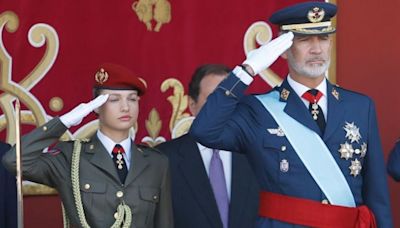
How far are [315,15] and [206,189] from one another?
90cm

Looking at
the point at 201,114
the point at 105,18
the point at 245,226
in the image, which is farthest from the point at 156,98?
the point at 201,114

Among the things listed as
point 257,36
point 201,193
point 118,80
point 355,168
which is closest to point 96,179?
point 118,80

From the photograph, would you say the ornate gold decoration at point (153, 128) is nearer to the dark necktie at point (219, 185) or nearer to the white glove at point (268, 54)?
the dark necktie at point (219, 185)

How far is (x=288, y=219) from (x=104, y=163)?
75cm

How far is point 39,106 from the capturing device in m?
4.85

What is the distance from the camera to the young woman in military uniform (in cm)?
396

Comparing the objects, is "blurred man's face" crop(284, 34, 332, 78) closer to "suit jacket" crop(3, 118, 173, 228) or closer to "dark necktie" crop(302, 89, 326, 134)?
"dark necktie" crop(302, 89, 326, 134)

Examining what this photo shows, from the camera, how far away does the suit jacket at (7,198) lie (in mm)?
4234

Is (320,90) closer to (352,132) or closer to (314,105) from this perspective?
(314,105)

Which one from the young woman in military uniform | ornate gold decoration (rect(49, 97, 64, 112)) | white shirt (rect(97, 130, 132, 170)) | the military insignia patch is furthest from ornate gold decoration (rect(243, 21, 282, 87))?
the military insignia patch

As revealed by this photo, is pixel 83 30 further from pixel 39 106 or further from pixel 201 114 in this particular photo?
pixel 201 114

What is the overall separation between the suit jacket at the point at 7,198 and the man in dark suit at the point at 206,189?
629mm

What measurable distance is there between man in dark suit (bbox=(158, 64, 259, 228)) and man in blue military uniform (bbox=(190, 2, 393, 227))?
54 centimetres

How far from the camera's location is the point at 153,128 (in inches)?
197
